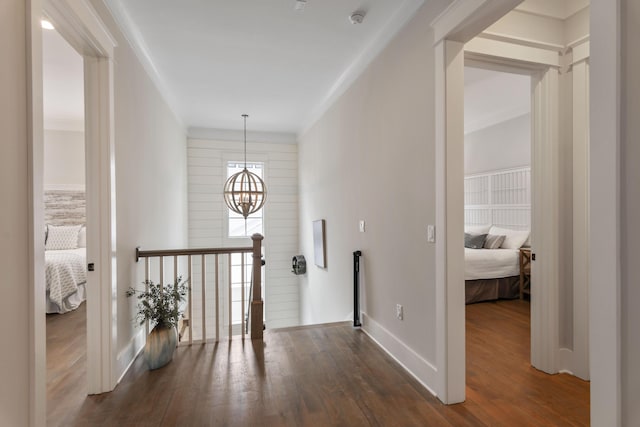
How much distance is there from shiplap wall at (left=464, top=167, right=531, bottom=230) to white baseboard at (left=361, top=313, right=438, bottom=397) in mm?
3338

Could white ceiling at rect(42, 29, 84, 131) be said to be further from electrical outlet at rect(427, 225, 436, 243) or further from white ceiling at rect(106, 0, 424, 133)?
electrical outlet at rect(427, 225, 436, 243)

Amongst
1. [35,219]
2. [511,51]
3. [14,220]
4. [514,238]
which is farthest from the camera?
[514,238]

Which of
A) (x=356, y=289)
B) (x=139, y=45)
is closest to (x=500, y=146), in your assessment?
(x=356, y=289)

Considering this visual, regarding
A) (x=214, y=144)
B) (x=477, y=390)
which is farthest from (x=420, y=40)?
(x=214, y=144)

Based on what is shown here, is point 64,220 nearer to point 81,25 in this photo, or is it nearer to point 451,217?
point 81,25

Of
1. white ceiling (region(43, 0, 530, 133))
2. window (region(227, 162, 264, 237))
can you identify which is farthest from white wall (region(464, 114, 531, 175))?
window (region(227, 162, 264, 237))

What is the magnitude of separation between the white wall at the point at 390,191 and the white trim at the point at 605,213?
1030mm

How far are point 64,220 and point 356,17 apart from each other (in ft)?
20.1

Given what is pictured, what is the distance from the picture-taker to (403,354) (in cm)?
258

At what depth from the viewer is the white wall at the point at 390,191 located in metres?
2.29

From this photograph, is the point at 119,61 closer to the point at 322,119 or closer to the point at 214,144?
the point at 322,119

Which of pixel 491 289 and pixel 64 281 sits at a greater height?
pixel 64 281

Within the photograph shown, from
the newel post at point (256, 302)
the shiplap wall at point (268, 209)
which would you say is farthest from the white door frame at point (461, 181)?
the shiplap wall at point (268, 209)

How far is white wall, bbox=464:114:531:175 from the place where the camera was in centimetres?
507
